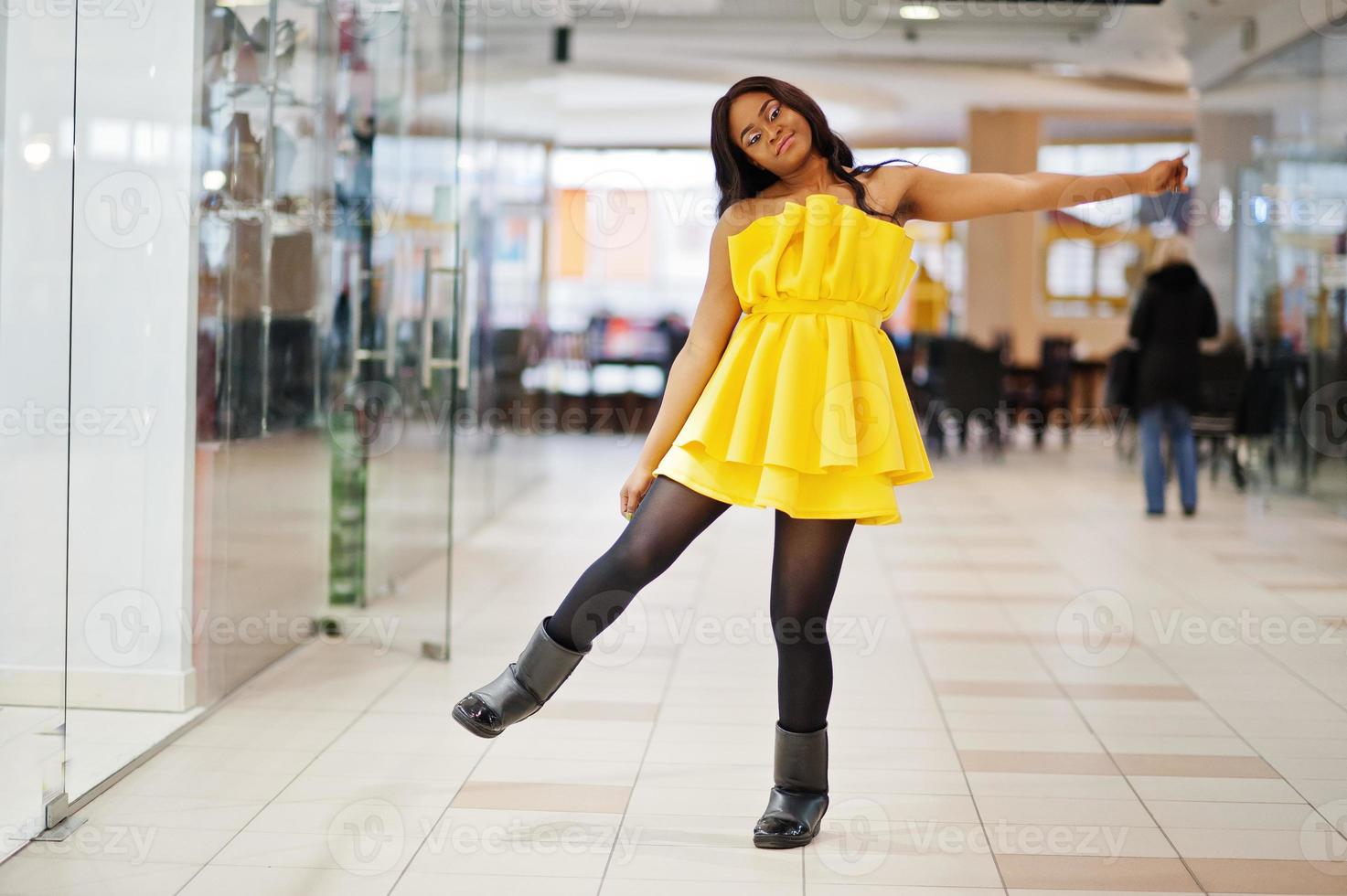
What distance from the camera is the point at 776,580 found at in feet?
7.44

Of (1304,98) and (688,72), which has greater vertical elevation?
(688,72)

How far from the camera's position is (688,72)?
42.4 feet

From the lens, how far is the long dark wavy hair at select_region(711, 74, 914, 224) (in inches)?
85.7

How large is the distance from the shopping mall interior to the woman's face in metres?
0.32

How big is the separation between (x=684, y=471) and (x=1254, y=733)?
1.79 m

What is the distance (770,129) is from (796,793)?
113cm

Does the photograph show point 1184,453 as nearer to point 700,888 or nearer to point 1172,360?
point 1172,360

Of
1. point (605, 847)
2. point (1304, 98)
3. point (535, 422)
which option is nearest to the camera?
point (605, 847)

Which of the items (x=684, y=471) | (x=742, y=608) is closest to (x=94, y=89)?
(x=684, y=471)

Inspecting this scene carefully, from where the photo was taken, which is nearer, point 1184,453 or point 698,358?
point 698,358

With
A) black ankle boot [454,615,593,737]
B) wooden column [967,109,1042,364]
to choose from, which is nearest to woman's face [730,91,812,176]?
black ankle boot [454,615,593,737]

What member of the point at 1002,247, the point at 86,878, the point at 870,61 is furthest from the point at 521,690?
the point at 1002,247

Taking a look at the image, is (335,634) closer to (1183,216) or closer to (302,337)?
(302,337)

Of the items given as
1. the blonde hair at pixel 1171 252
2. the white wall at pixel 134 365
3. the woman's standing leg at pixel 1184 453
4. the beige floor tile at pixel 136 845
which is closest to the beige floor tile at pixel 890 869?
the beige floor tile at pixel 136 845
